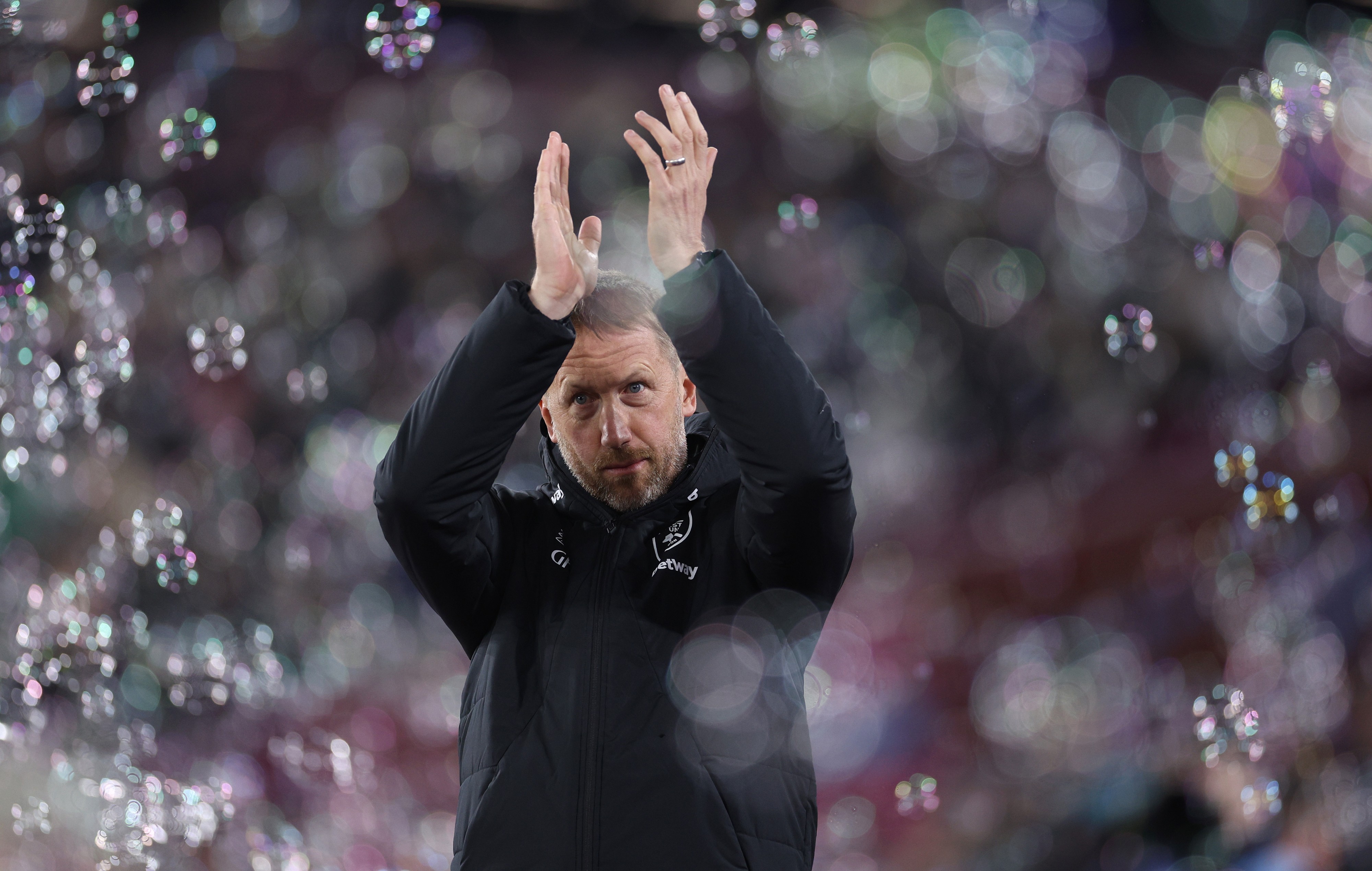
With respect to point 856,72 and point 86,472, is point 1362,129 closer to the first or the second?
point 856,72

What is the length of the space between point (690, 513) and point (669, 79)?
14.2 ft

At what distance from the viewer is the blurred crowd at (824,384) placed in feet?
12.8

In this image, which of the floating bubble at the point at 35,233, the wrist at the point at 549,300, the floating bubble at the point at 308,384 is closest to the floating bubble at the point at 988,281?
the floating bubble at the point at 308,384

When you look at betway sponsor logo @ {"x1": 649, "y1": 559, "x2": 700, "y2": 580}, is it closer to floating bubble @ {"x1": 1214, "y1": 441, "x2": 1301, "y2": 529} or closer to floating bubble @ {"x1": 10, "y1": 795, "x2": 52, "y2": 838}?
floating bubble @ {"x1": 1214, "y1": 441, "x2": 1301, "y2": 529}

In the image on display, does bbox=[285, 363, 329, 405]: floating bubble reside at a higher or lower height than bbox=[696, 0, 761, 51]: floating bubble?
lower

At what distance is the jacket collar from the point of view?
5.45ft

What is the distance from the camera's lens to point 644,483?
173cm

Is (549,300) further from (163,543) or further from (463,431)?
(163,543)

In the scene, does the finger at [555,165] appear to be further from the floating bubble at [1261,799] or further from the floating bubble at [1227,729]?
the floating bubble at [1261,799]

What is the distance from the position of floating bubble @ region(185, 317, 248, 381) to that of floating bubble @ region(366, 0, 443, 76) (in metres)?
1.67

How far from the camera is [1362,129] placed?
4754 mm

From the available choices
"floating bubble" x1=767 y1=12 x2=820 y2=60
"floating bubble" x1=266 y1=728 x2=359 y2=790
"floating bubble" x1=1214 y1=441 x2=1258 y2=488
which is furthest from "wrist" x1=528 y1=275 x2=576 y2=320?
"floating bubble" x1=266 y1=728 x2=359 y2=790

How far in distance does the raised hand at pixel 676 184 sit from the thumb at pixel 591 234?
0.60 feet

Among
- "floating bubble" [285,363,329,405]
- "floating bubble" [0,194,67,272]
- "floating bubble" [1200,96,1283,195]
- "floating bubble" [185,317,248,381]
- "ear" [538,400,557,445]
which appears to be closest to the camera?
"ear" [538,400,557,445]
